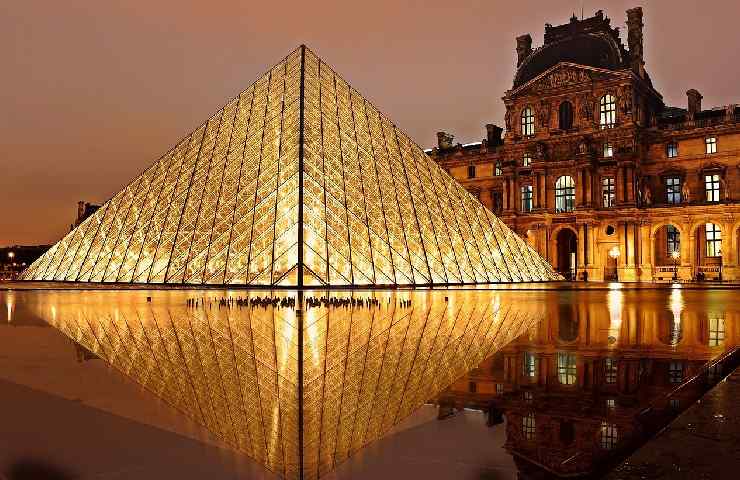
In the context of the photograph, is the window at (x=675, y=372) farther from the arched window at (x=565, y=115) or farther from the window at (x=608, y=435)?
the arched window at (x=565, y=115)

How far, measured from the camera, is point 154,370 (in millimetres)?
5949

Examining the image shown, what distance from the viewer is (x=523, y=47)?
5288 centimetres

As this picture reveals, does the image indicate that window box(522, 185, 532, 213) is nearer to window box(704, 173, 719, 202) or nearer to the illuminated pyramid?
window box(704, 173, 719, 202)

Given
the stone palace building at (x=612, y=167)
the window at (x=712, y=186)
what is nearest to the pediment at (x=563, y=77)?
the stone palace building at (x=612, y=167)

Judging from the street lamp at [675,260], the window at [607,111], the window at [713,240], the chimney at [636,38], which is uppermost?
the chimney at [636,38]

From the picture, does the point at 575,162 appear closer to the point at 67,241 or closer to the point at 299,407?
the point at 67,241

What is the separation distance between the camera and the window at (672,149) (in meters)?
45.0

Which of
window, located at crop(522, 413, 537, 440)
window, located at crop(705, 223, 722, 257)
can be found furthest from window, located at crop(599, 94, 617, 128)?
window, located at crop(522, 413, 537, 440)

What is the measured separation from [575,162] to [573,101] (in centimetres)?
465

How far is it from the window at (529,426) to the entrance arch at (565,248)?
45827 mm

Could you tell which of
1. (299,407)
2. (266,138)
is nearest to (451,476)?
(299,407)

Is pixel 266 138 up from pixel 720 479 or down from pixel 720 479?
up

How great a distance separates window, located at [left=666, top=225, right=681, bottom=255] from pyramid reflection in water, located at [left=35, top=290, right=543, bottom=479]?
37.0 metres

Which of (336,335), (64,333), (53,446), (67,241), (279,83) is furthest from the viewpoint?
(67,241)
